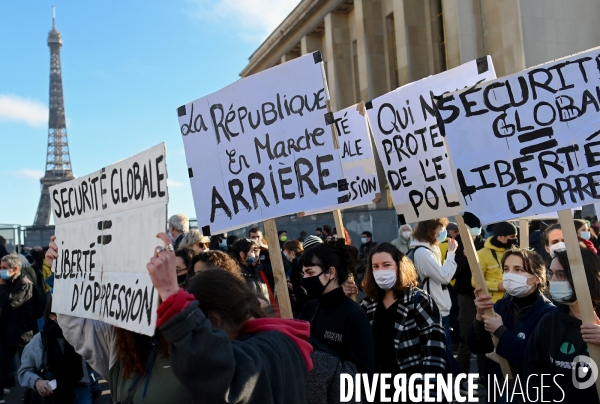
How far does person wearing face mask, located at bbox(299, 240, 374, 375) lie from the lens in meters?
3.66

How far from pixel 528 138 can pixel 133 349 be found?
2837 millimetres

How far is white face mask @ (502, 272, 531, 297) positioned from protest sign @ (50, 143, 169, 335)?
2896 mm

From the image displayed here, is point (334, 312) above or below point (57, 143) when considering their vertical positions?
below

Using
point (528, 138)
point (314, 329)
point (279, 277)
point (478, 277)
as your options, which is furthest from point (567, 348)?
point (279, 277)

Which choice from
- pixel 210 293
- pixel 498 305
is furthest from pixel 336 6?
pixel 210 293

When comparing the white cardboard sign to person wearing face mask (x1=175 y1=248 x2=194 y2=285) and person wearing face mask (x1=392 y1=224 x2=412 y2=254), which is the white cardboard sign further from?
person wearing face mask (x1=392 y1=224 x2=412 y2=254)

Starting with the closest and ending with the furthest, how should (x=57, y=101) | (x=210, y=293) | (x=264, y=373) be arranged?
(x=264, y=373) → (x=210, y=293) → (x=57, y=101)

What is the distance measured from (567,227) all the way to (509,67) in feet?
69.4

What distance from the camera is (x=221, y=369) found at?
2.02 m

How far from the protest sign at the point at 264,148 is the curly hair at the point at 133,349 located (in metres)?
1.90

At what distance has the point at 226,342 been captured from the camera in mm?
2061

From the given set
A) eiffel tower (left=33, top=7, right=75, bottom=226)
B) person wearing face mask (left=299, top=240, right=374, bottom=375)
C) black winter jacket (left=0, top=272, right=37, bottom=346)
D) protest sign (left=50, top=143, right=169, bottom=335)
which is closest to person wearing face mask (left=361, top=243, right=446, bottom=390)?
person wearing face mask (left=299, top=240, right=374, bottom=375)

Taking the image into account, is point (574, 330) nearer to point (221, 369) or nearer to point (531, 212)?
point (531, 212)

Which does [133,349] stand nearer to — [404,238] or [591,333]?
[591,333]
